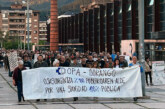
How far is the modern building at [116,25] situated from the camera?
202 feet

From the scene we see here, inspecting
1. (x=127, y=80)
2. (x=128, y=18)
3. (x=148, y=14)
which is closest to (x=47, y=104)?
(x=127, y=80)

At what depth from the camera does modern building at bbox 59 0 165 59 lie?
202 ft

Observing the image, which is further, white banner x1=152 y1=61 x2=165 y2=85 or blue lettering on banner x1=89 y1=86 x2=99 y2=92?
white banner x1=152 y1=61 x2=165 y2=85

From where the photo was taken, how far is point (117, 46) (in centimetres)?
7812

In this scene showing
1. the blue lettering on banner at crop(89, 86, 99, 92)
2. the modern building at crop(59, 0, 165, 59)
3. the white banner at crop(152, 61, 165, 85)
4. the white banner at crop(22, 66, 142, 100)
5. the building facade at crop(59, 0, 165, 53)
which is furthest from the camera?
the building facade at crop(59, 0, 165, 53)

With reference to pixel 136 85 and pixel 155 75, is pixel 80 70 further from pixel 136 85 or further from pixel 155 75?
pixel 155 75

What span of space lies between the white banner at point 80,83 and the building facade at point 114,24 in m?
40.5

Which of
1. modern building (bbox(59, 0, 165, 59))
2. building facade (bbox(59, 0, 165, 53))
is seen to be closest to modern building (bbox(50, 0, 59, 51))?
building facade (bbox(59, 0, 165, 53))

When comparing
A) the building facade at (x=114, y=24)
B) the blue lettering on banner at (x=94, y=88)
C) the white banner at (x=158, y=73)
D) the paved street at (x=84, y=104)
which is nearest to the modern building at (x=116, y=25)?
the building facade at (x=114, y=24)

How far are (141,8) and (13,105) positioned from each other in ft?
21.1

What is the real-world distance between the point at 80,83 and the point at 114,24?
208ft

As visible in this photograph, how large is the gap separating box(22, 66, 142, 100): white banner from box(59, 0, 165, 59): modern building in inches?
1268

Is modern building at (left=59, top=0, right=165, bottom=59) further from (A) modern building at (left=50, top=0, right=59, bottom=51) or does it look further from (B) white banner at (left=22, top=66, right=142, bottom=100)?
(B) white banner at (left=22, top=66, right=142, bottom=100)

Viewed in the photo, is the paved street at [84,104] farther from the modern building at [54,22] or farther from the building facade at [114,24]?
the modern building at [54,22]
